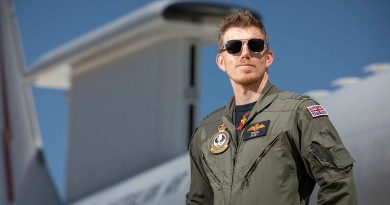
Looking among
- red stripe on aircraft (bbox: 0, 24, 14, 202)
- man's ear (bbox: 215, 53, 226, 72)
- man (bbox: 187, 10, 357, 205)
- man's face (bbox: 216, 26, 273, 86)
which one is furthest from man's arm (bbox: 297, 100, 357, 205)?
red stripe on aircraft (bbox: 0, 24, 14, 202)

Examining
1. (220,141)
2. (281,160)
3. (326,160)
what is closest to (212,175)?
(220,141)

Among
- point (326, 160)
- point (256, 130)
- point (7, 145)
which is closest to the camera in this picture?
point (326, 160)

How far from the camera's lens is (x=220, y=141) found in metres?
1.97

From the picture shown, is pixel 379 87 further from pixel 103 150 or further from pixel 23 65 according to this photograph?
pixel 23 65

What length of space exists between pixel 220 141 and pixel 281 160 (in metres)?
0.20

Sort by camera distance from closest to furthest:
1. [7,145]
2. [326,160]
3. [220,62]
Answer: [326,160], [220,62], [7,145]

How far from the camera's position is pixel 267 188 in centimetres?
184

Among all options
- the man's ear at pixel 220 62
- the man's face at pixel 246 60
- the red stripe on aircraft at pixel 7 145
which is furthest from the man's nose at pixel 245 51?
the red stripe on aircraft at pixel 7 145

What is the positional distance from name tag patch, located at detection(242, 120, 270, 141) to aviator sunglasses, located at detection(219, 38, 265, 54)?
186mm

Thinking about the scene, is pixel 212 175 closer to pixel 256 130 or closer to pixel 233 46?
pixel 256 130

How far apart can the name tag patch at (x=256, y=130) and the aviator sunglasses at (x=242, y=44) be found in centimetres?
19

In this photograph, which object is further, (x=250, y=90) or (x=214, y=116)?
(x=214, y=116)

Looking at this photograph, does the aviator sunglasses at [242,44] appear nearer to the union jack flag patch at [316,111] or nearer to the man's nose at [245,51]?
the man's nose at [245,51]

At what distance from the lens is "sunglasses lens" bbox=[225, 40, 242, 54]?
1921mm
